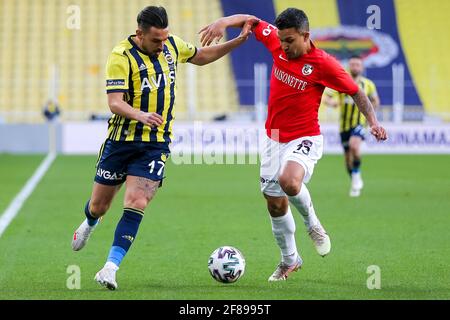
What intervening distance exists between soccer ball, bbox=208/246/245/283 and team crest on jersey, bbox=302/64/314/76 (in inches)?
63.6

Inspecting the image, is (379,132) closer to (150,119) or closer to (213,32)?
A: (213,32)

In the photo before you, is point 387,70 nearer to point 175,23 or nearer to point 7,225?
point 175,23

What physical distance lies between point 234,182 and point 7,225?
7095 mm

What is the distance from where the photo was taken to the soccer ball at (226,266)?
7.61 metres

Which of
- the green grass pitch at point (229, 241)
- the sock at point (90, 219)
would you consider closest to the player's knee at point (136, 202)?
the green grass pitch at point (229, 241)

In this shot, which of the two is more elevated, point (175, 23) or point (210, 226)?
point (175, 23)

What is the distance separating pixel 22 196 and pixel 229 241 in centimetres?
567

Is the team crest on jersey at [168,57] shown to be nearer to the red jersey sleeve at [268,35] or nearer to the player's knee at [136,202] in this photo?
the red jersey sleeve at [268,35]

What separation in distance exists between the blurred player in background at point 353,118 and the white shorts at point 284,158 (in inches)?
294

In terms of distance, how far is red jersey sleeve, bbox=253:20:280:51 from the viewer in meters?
8.34

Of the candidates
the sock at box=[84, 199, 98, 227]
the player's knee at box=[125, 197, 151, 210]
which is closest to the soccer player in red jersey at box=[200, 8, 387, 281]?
the player's knee at box=[125, 197, 151, 210]

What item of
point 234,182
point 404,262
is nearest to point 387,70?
point 234,182

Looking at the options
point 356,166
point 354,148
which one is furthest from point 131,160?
point 354,148

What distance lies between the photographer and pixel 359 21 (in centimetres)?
3238
